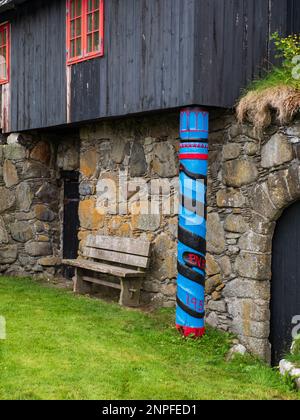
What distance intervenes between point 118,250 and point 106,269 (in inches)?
15.9

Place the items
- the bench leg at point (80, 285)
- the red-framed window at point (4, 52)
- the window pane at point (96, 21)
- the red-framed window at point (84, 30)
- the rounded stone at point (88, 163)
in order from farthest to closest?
the red-framed window at point (4, 52)
the rounded stone at point (88, 163)
the bench leg at point (80, 285)
the window pane at point (96, 21)
the red-framed window at point (84, 30)

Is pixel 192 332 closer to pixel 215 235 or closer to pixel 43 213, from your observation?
pixel 215 235

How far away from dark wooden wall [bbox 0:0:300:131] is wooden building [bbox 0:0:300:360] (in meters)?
0.02

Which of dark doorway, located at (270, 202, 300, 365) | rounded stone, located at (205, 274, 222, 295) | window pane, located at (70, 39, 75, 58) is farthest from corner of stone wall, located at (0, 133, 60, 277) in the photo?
dark doorway, located at (270, 202, 300, 365)

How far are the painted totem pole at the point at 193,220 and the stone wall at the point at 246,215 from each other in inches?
13.8

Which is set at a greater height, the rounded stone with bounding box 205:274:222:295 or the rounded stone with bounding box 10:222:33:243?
the rounded stone with bounding box 10:222:33:243

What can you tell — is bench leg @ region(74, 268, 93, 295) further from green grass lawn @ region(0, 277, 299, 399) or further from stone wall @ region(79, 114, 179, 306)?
green grass lawn @ region(0, 277, 299, 399)

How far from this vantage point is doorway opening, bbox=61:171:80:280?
11.8m

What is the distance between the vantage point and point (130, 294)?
9.26 m

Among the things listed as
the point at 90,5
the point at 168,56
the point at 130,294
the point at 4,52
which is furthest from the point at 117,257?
the point at 4,52

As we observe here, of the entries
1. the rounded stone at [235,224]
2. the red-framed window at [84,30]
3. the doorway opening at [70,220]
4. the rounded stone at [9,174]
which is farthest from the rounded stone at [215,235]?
the rounded stone at [9,174]

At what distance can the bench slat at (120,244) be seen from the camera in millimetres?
9172

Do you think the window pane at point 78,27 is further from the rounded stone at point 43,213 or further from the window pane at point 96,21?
the rounded stone at point 43,213

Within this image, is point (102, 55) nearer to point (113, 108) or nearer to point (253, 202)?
point (113, 108)
